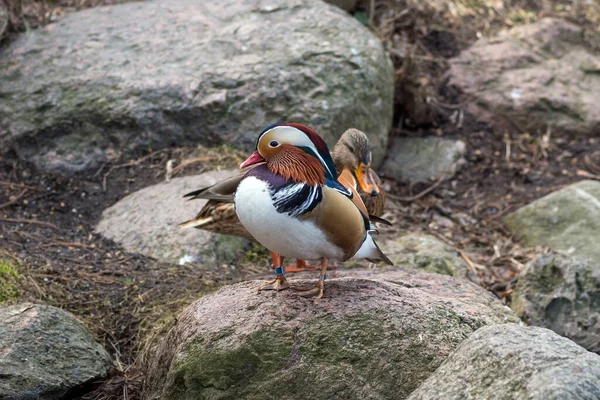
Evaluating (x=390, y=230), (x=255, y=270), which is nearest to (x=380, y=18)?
(x=390, y=230)

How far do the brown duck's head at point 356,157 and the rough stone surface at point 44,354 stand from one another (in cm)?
198

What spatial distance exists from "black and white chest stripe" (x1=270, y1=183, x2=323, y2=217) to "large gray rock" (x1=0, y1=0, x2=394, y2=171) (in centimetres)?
333

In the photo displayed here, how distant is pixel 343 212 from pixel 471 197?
13.9ft

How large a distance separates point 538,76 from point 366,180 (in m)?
3.82

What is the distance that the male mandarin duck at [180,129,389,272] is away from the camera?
14.7 feet

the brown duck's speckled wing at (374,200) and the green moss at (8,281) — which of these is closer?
the green moss at (8,281)

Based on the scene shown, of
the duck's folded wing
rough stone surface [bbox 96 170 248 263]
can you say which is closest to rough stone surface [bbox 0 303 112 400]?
the duck's folded wing

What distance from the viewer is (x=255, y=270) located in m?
5.08

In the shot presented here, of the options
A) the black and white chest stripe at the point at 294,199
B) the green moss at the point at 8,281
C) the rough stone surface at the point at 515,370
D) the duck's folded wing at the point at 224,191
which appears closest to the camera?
the rough stone surface at the point at 515,370

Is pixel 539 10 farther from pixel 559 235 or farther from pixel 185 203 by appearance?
pixel 185 203

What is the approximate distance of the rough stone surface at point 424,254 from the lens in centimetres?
532

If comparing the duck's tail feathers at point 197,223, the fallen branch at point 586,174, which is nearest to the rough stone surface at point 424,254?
the duck's tail feathers at point 197,223

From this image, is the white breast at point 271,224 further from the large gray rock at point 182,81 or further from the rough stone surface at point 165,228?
the large gray rock at point 182,81

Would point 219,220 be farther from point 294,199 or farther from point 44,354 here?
point 294,199
